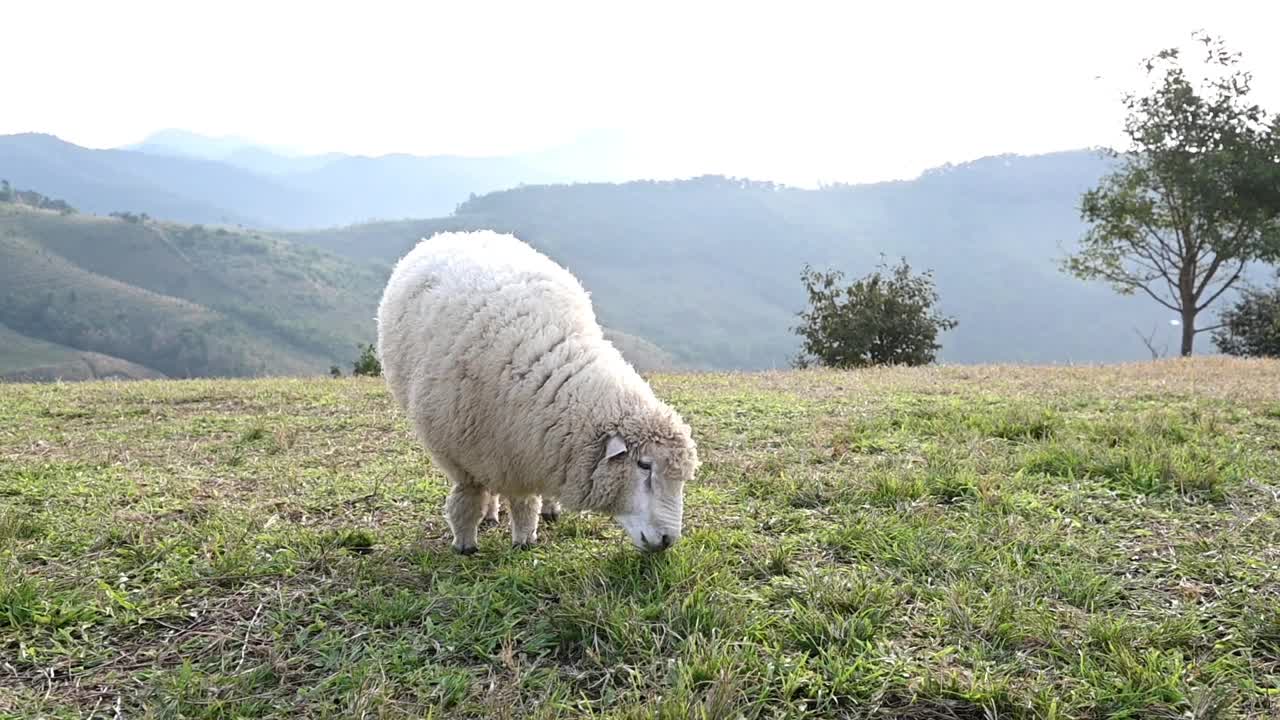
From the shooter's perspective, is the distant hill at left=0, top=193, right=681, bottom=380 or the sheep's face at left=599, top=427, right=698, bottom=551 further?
the distant hill at left=0, top=193, right=681, bottom=380

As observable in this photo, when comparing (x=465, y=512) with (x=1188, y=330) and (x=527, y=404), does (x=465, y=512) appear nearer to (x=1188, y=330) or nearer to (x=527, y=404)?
(x=527, y=404)

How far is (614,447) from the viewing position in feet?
14.6

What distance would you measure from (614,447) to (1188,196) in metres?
27.1

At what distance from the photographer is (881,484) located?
5.63 meters

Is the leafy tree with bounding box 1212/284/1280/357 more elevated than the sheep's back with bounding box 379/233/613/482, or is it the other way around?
the sheep's back with bounding box 379/233/613/482

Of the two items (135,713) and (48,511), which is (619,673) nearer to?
(135,713)

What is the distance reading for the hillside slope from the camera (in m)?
108

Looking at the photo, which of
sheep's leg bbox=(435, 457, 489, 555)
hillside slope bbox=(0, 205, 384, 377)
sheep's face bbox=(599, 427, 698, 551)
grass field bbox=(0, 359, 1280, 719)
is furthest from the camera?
hillside slope bbox=(0, 205, 384, 377)

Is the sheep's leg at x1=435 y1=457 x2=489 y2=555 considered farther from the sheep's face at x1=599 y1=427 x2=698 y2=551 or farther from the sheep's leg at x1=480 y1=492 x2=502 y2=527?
the sheep's face at x1=599 y1=427 x2=698 y2=551

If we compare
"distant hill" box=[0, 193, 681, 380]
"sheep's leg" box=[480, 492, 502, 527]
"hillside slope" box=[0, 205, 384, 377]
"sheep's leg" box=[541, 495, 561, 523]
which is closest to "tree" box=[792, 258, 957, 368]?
"sheep's leg" box=[541, 495, 561, 523]

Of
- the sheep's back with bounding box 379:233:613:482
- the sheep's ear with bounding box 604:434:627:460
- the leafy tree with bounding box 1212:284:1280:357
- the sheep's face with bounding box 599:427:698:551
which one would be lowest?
the leafy tree with bounding box 1212:284:1280:357

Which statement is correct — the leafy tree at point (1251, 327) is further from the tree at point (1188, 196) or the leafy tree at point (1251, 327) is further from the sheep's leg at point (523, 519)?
the sheep's leg at point (523, 519)

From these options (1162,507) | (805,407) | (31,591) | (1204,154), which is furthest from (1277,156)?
(31,591)

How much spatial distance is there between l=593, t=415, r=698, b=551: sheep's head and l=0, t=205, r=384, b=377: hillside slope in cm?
10933
